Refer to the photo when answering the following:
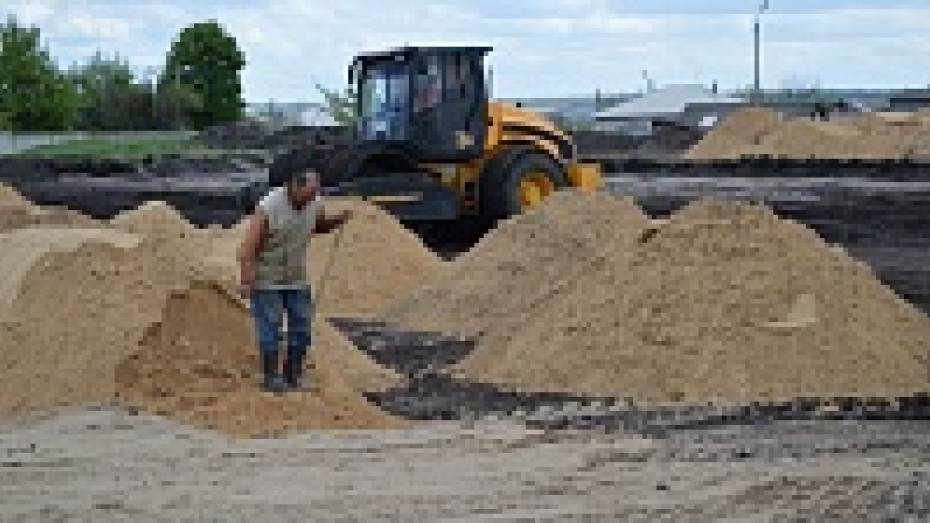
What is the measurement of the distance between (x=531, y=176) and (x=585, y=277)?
10549 millimetres

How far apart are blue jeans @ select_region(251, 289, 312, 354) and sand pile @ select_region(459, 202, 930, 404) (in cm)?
215

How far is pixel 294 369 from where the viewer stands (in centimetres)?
1299

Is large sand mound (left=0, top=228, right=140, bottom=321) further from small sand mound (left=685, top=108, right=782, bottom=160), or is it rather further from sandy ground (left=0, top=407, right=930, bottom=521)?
small sand mound (left=685, top=108, right=782, bottom=160)

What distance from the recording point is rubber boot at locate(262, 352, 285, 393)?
12820mm

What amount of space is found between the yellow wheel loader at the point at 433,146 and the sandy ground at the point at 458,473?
12.3 meters

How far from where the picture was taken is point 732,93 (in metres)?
117

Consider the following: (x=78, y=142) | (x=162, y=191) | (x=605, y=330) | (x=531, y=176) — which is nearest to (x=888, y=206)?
(x=531, y=176)

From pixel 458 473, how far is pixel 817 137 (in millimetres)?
36894

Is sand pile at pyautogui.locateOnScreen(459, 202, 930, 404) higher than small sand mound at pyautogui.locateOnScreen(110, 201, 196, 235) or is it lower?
lower

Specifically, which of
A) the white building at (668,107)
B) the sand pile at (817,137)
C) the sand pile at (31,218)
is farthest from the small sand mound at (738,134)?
the white building at (668,107)

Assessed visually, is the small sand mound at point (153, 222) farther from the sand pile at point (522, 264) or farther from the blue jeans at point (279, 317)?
the blue jeans at point (279, 317)

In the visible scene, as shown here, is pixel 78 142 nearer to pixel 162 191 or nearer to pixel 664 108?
pixel 162 191

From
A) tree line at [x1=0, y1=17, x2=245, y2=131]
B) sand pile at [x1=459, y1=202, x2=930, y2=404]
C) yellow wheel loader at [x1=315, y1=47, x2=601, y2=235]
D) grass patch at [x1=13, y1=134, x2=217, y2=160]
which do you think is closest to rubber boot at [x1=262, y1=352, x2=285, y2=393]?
sand pile at [x1=459, y1=202, x2=930, y2=404]

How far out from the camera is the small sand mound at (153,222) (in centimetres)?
2063
